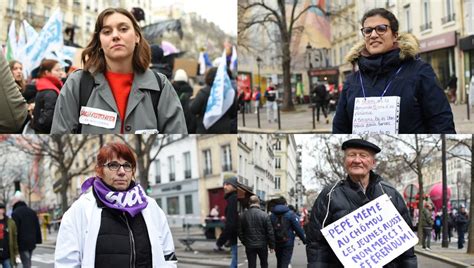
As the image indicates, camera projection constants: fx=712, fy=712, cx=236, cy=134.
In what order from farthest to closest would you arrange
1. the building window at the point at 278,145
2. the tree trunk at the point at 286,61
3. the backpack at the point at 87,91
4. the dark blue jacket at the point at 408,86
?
the tree trunk at the point at 286,61 < the building window at the point at 278,145 < the dark blue jacket at the point at 408,86 < the backpack at the point at 87,91

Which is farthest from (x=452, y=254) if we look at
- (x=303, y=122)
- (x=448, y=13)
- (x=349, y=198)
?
(x=448, y=13)

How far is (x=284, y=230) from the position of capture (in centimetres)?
494

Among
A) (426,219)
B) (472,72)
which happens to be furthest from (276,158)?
(472,72)

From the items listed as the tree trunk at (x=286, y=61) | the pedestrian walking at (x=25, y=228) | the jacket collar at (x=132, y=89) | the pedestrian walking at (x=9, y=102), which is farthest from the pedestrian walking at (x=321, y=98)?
the pedestrian walking at (x=9, y=102)

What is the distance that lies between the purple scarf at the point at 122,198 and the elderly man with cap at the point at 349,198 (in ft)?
3.49

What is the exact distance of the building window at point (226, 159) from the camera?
5227mm

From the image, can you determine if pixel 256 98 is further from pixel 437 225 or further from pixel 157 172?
pixel 437 225

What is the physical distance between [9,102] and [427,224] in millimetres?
2810

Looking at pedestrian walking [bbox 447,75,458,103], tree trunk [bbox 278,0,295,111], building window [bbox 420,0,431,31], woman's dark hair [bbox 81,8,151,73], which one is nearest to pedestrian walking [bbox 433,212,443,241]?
woman's dark hair [bbox 81,8,151,73]

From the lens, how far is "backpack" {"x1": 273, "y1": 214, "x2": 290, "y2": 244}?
493 cm

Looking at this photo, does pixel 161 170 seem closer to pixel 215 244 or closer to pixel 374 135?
pixel 215 244

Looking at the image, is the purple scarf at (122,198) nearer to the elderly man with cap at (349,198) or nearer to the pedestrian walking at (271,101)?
the elderly man with cap at (349,198)

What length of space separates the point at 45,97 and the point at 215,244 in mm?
1774

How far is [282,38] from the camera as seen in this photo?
12.6 metres
